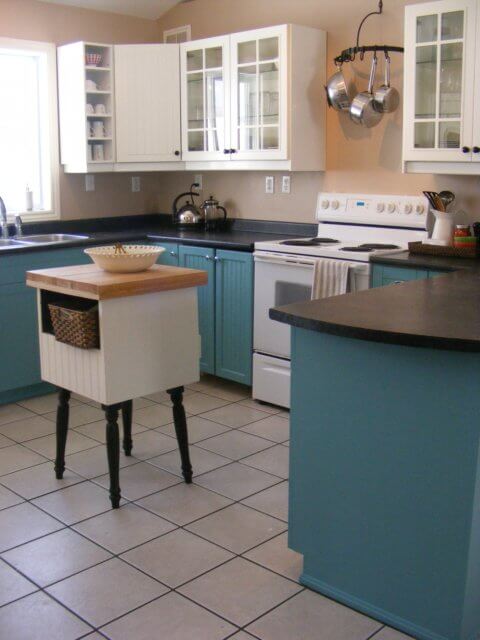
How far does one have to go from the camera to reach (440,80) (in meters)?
3.56

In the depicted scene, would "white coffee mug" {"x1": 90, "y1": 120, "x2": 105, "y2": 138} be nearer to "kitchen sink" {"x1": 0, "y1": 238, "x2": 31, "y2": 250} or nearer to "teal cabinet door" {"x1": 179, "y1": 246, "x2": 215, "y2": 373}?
"kitchen sink" {"x1": 0, "y1": 238, "x2": 31, "y2": 250}

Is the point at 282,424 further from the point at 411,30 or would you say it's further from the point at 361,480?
the point at 411,30

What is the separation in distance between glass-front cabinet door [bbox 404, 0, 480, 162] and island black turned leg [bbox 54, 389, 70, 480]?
1.98m

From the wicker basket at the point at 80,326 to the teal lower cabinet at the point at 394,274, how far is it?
1416mm

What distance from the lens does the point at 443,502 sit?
2.08 m

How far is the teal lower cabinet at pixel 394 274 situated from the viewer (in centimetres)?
354

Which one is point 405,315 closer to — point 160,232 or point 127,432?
point 127,432

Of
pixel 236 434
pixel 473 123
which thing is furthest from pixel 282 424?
pixel 473 123

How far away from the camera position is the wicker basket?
289cm

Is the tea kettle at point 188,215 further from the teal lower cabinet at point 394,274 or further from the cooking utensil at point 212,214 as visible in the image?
the teal lower cabinet at point 394,274

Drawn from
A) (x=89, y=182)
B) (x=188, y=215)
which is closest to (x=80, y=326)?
(x=188, y=215)

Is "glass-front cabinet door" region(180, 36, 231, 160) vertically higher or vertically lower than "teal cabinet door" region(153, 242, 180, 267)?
higher

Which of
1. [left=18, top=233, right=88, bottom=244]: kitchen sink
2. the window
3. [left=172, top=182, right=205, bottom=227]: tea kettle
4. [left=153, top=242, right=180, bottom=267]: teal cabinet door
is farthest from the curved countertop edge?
the window

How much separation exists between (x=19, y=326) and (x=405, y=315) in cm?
265
